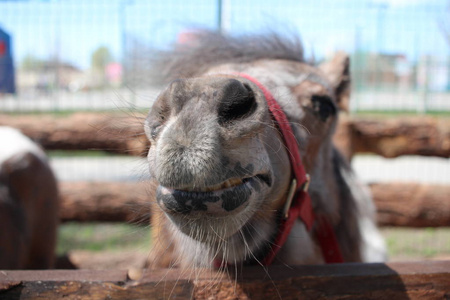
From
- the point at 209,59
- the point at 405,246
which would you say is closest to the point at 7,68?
the point at 209,59

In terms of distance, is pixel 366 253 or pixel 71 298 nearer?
pixel 71 298

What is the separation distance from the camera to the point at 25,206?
10.6ft

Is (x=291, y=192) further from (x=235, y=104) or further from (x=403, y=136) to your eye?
(x=403, y=136)

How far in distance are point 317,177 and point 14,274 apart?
152cm

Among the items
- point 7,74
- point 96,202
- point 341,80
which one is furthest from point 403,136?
point 7,74

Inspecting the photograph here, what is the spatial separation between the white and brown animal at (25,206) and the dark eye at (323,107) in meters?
2.39

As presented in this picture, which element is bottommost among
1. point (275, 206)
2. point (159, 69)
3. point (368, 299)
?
point (368, 299)

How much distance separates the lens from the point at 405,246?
5.34 m

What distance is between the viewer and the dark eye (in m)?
2.01

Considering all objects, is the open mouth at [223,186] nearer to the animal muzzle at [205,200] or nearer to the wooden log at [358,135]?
the animal muzzle at [205,200]

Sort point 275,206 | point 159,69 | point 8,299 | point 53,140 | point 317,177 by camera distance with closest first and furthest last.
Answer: point 8,299
point 275,206
point 317,177
point 159,69
point 53,140

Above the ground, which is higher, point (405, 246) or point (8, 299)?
point (8, 299)

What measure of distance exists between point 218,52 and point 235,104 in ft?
3.59

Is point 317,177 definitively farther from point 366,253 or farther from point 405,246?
point 405,246
